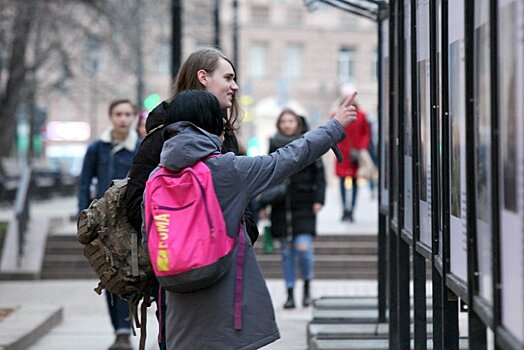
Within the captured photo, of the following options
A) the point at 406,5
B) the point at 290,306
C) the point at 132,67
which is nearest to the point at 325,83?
the point at 132,67

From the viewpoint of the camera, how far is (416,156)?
20.0ft

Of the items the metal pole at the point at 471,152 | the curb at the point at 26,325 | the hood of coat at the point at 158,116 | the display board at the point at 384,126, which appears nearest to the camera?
the metal pole at the point at 471,152

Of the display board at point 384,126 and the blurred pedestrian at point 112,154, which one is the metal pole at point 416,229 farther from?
the blurred pedestrian at point 112,154

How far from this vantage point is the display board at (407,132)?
6504mm

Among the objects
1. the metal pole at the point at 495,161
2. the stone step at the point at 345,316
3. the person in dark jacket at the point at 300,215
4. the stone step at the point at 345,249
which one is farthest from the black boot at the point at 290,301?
the metal pole at the point at 495,161

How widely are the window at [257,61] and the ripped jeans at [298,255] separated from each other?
53.2 m

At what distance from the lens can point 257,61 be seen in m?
66.1

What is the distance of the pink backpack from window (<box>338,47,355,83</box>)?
60.8 meters

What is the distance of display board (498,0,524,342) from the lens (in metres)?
3.20

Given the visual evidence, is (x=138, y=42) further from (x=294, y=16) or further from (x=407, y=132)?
(x=294, y=16)

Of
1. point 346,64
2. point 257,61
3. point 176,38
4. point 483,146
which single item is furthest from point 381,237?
point 346,64

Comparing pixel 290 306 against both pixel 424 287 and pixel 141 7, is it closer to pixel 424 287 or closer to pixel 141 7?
pixel 424 287

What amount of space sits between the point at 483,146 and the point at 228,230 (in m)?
1.33

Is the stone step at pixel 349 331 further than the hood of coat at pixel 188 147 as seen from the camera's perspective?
Yes
